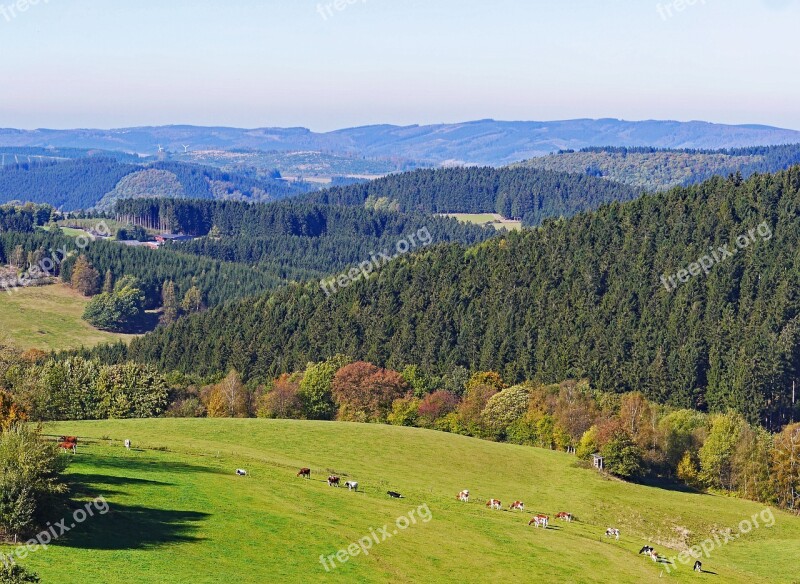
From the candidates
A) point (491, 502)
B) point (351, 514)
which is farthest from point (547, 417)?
point (351, 514)

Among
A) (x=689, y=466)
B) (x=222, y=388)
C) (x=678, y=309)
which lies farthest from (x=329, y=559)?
(x=678, y=309)

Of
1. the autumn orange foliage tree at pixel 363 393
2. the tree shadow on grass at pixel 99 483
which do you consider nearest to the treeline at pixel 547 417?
the autumn orange foliage tree at pixel 363 393

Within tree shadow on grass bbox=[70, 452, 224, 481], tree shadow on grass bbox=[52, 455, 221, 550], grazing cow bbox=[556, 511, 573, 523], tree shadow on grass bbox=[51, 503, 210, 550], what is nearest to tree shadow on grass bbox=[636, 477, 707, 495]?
grazing cow bbox=[556, 511, 573, 523]

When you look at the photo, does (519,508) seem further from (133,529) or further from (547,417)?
(547,417)

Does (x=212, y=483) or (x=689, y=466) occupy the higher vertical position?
(x=212, y=483)

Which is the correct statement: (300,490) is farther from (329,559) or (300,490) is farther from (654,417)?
(654,417)

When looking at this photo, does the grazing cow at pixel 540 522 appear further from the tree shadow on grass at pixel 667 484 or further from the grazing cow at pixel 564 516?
the tree shadow on grass at pixel 667 484

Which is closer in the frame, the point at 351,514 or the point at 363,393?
the point at 351,514
